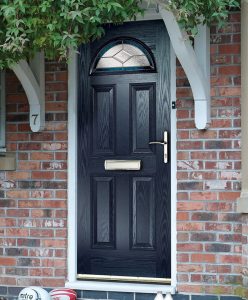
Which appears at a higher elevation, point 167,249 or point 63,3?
point 63,3

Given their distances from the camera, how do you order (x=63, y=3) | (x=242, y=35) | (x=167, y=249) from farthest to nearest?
(x=167, y=249) < (x=242, y=35) < (x=63, y=3)

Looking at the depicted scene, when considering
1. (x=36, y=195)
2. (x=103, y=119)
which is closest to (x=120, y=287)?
(x=36, y=195)

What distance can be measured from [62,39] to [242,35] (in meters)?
1.73

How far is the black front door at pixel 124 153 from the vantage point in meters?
5.99

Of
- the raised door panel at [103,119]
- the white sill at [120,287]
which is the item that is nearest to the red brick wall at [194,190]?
the white sill at [120,287]

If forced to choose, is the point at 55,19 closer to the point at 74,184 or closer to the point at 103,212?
the point at 74,184

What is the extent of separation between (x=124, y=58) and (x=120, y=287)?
80.3 inches

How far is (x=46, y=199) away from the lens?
20.2 ft

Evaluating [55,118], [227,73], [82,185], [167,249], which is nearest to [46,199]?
[82,185]

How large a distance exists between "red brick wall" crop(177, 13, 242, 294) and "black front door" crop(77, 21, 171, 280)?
0.23m

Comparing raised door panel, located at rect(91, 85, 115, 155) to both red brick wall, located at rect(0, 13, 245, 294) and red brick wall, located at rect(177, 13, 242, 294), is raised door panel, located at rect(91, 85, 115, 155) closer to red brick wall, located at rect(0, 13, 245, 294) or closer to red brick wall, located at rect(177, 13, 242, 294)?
red brick wall, located at rect(0, 13, 245, 294)

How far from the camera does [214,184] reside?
5.72 m

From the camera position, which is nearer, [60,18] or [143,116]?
[60,18]

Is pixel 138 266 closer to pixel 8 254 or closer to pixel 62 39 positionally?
pixel 8 254
